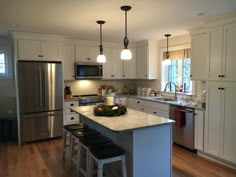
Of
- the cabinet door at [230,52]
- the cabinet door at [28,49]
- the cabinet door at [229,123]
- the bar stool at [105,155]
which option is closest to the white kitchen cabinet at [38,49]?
the cabinet door at [28,49]

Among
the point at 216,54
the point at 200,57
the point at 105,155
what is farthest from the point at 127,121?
the point at 200,57

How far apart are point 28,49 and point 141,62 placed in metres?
2.95

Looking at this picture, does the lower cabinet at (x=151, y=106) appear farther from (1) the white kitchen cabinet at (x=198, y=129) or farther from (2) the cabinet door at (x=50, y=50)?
(2) the cabinet door at (x=50, y=50)

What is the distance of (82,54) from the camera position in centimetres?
537

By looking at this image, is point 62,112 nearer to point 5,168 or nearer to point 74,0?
point 5,168

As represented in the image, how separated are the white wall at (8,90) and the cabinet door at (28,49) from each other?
760 millimetres

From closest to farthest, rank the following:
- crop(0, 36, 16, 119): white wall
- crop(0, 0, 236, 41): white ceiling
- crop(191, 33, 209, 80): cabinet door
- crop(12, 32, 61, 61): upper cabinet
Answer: crop(0, 0, 236, 41): white ceiling, crop(191, 33, 209, 80): cabinet door, crop(12, 32, 61, 61): upper cabinet, crop(0, 36, 16, 119): white wall

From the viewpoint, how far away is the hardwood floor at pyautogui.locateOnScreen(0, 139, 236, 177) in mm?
3131

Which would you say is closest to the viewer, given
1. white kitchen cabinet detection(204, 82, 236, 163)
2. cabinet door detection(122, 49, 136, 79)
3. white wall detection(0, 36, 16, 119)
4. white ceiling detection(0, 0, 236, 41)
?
white ceiling detection(0, 0, 236, 41)

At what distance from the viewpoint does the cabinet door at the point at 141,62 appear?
5.61 meters

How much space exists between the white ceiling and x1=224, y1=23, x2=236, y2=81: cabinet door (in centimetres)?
26

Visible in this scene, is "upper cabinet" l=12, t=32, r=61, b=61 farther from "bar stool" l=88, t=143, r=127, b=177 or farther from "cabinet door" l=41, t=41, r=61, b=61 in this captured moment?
"bar stool" l=88, t=143, r=127, b=177

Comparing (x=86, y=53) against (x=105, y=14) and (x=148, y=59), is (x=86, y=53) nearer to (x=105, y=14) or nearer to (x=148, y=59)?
(x=148, y=59)

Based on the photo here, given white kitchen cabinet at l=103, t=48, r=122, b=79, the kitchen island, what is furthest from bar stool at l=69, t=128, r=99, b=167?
white kitchen cabinet at l=103, t=48, r=122, b=79
